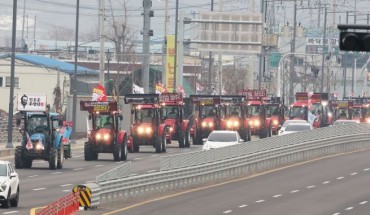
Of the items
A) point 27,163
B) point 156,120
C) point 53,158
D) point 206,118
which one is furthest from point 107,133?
point 206,118

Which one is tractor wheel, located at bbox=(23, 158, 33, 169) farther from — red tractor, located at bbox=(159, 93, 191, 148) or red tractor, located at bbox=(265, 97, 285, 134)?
red tractor, located at bbox=(265, 97, 285, 134)

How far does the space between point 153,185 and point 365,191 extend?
9.01m

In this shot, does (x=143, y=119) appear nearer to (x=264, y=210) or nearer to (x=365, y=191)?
(x=365, y=191)

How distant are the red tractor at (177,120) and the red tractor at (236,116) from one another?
4.62m

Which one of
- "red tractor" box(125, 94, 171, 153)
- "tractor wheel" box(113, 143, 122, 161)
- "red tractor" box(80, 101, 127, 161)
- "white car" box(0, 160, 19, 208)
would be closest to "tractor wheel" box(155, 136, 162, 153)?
"red tractor" box(125, 94, 171, 153)

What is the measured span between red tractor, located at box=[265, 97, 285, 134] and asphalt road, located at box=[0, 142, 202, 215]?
17.7m

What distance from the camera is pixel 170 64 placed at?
96938mm

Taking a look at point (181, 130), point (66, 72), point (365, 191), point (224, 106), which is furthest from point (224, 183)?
point (66, 72)

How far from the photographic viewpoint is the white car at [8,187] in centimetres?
3491

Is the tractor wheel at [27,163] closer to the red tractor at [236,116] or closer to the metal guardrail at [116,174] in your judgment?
the metal guardrail at [116,174]

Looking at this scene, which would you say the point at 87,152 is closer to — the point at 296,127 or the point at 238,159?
the point at 238,159

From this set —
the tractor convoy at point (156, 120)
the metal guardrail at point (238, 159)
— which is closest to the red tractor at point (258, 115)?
the tractor convoy at point (156, 120)

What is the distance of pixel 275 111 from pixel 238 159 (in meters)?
34.9

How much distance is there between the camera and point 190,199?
4156cm
